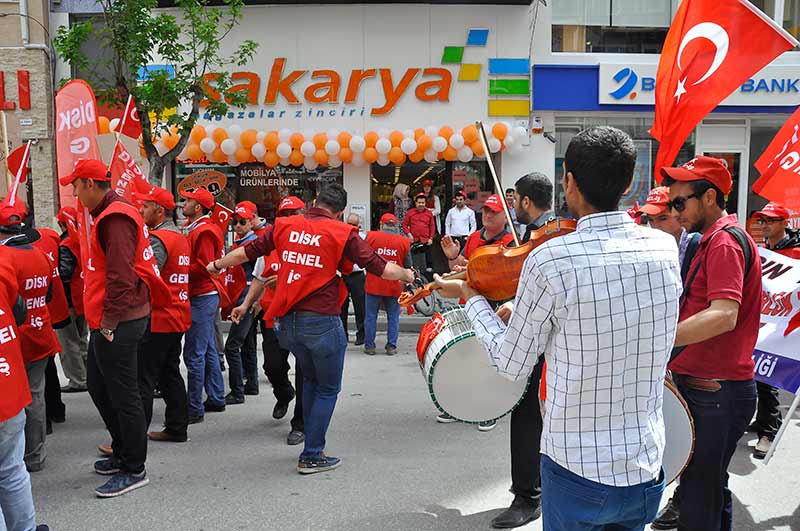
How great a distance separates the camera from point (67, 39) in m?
10.5

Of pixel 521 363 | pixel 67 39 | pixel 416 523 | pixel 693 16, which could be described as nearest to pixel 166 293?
pixel 416 523

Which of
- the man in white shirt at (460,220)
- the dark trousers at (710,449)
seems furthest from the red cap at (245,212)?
the man in white shirt at (460,220)

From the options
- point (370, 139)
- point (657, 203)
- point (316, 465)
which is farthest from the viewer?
point (370, 139)

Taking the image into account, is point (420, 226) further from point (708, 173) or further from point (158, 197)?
point (708, 173)

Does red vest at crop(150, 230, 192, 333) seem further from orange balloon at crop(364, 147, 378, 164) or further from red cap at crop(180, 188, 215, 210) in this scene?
orange balloon at crop(364, 147, 378, 164)

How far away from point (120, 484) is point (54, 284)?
6.42 ft

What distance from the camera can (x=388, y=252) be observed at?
8.79m

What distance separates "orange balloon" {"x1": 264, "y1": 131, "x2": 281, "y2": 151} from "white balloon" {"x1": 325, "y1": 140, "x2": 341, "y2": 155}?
930 millimetres

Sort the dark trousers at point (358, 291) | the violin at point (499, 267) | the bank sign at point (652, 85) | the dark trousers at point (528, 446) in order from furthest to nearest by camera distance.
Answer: the bank sign at point (652, 85) → the dark trousers at point (358, 291) → the dark trousers at point (528, 446) → the violin at point (499, 267)

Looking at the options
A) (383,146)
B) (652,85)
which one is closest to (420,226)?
(383,146)

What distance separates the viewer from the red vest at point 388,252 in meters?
8.80

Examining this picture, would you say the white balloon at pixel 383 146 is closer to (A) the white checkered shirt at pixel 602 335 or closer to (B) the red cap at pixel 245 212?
(B) the red cap at pixel 245 212

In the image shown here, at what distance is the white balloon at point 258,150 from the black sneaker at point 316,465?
30.8ft

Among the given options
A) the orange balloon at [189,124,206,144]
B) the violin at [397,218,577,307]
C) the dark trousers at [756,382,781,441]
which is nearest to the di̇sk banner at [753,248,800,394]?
the dark trousers at [756,382,781,441]
